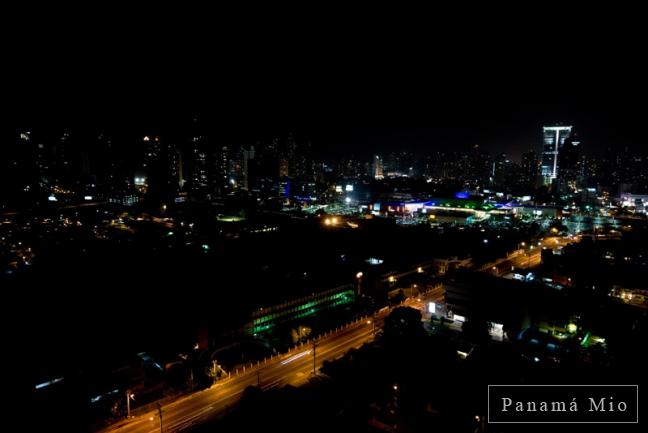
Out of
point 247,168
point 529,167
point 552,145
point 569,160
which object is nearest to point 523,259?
point 247,168

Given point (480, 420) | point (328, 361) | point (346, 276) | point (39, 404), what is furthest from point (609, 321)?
point (39, 404)

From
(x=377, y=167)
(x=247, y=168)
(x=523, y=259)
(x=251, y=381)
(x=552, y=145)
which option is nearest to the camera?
(x=251, y=381)

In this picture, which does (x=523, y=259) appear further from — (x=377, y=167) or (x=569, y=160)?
(x=377, y=167)

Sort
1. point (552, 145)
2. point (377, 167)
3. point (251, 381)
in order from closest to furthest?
point (251, 381), point (552, 145), point (377, 167)

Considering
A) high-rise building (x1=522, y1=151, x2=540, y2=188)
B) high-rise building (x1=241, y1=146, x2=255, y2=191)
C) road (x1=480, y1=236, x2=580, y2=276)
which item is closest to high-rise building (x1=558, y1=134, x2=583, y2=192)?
high-rise building (x1=522, y1=151, x2=540, y2=188)

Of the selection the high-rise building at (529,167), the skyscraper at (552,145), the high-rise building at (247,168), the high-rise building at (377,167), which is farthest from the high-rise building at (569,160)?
the high-rise building at (247,168)

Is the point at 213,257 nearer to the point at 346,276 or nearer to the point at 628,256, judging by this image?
the point at 346,276

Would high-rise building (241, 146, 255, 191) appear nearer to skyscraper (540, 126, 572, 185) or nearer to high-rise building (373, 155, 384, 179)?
high-rise building (373, 155, 384, 179)

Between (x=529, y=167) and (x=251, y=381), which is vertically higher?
(x=529, y=167)
